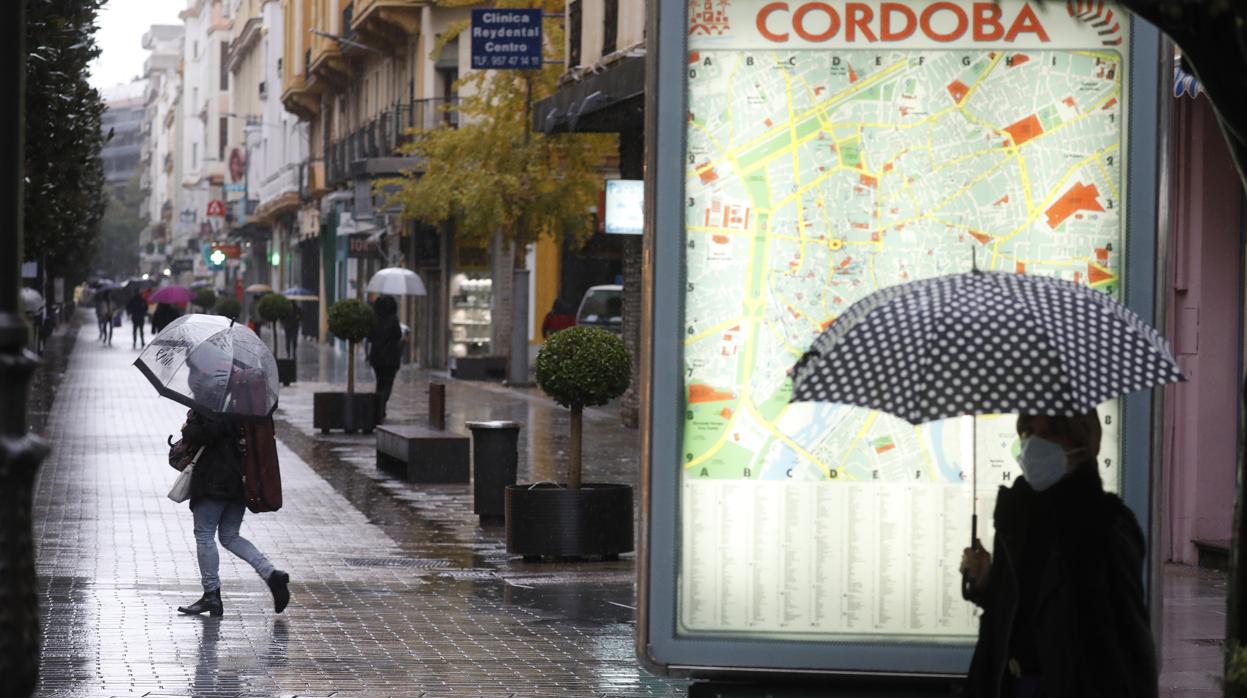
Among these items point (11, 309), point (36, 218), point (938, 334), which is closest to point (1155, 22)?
point (938, 334)

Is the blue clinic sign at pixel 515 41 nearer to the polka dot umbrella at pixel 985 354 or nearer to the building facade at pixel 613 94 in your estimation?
the building facade at pixel 613 94

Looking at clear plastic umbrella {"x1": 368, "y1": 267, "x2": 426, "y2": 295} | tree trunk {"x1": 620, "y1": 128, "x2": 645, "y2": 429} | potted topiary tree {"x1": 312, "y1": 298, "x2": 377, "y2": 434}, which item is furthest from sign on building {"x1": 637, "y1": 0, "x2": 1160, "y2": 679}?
clear plastic umbrella {"x1": 368, "y1": 267, "x2": 426, "y2": 295}

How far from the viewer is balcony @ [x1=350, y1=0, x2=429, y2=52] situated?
157 ft

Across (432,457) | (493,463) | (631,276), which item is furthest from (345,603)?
(631,276)

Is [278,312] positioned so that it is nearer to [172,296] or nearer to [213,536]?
[172,296]

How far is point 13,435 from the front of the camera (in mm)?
5383

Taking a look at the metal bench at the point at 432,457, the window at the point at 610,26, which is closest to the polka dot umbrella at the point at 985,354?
the metal bench at the point at 432,457

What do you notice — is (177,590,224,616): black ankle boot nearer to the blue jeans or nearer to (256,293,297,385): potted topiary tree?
the blue jeans

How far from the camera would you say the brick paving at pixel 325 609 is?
9.51 meters

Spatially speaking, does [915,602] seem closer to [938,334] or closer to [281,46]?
[938,334]

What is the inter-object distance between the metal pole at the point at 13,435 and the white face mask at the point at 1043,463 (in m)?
2.58

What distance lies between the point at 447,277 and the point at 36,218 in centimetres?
2351

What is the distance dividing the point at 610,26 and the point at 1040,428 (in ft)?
74.5

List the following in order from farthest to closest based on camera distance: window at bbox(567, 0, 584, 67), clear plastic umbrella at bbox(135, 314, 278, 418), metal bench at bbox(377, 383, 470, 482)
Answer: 1. window at bbox(567, 0, 584, 67)
2. metal bench at bbox(377, 383, 470, 482)
3. clear plastic umbrella at bbox(135, 314, 278, 418)
